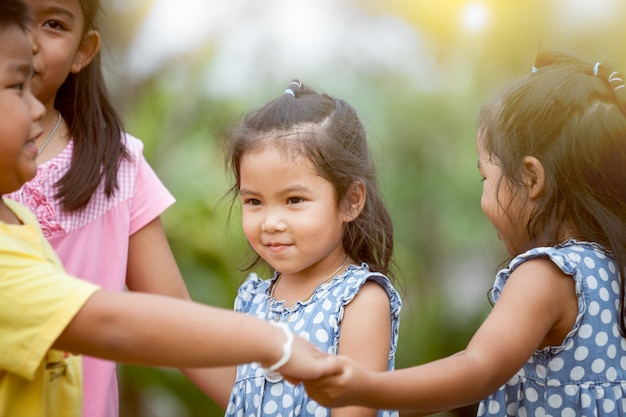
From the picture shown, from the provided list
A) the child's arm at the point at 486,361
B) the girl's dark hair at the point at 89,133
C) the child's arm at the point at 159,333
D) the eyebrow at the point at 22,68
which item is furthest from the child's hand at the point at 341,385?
the girl's dark hair at the point at 89,133

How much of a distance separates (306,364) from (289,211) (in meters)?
0.58

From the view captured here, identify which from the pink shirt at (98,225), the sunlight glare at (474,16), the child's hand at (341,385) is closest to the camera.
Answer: the child's hand at (341,385)

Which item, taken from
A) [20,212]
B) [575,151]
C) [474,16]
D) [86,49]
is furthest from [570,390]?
[474,16]

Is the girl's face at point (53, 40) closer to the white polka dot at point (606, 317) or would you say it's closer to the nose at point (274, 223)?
the nose at point (274, 223)

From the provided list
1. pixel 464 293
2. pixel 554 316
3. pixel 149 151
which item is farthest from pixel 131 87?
pixel 554 316

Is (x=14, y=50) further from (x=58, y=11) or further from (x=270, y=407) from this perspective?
(x=270, y=407)

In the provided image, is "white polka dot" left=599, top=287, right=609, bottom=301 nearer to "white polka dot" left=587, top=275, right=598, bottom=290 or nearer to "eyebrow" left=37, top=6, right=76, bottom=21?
"white polka dot" left=587, top=275, right=598, bottom=290

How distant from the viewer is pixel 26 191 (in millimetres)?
2379

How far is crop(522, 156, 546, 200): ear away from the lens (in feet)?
7.26

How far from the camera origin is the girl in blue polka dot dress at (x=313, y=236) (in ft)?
7.20

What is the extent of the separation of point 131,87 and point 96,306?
3.03 m

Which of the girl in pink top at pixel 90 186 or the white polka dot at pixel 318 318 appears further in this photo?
the girl in pink top at pixel 90 186

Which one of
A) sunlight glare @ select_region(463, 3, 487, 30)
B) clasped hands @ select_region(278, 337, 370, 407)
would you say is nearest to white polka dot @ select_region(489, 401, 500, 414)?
clasped hands @ select_region(278, 337, 370, 407)

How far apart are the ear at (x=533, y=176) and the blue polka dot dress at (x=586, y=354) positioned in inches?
5.9
